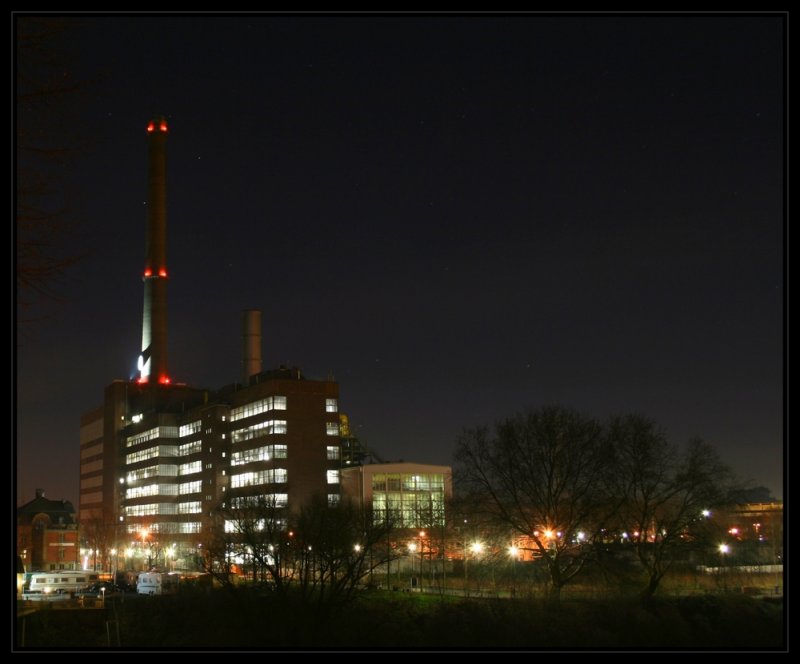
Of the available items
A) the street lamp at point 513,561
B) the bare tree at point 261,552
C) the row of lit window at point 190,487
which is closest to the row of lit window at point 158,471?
the row of lit window at point 190,487

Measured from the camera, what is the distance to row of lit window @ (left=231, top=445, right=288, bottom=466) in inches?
4333

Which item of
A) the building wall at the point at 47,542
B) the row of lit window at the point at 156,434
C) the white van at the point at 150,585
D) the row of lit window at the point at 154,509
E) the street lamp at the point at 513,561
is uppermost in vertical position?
the row of lit window at the point at 156,434

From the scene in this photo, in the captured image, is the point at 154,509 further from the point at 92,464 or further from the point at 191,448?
the point at 92,464

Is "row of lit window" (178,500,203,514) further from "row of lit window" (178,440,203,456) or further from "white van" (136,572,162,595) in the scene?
"white van" (136,572,162,595)

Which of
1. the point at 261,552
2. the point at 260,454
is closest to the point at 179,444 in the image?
the point at 260,454

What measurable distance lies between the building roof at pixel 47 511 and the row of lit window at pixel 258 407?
1097 inches

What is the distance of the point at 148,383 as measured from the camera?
454 feet

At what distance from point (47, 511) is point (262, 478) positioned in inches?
A: 1391

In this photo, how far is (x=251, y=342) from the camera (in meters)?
126

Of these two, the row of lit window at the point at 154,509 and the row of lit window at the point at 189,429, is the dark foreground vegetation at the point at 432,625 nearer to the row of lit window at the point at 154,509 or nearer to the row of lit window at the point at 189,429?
the row of lit window at the point at 189,429

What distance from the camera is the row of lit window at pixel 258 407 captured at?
4409 inches

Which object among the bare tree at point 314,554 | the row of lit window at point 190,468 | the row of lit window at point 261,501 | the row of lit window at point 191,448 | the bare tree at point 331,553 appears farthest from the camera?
the row of lit window at point 191,448

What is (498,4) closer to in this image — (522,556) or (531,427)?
(531,427)

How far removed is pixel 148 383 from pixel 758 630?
4439 inches
